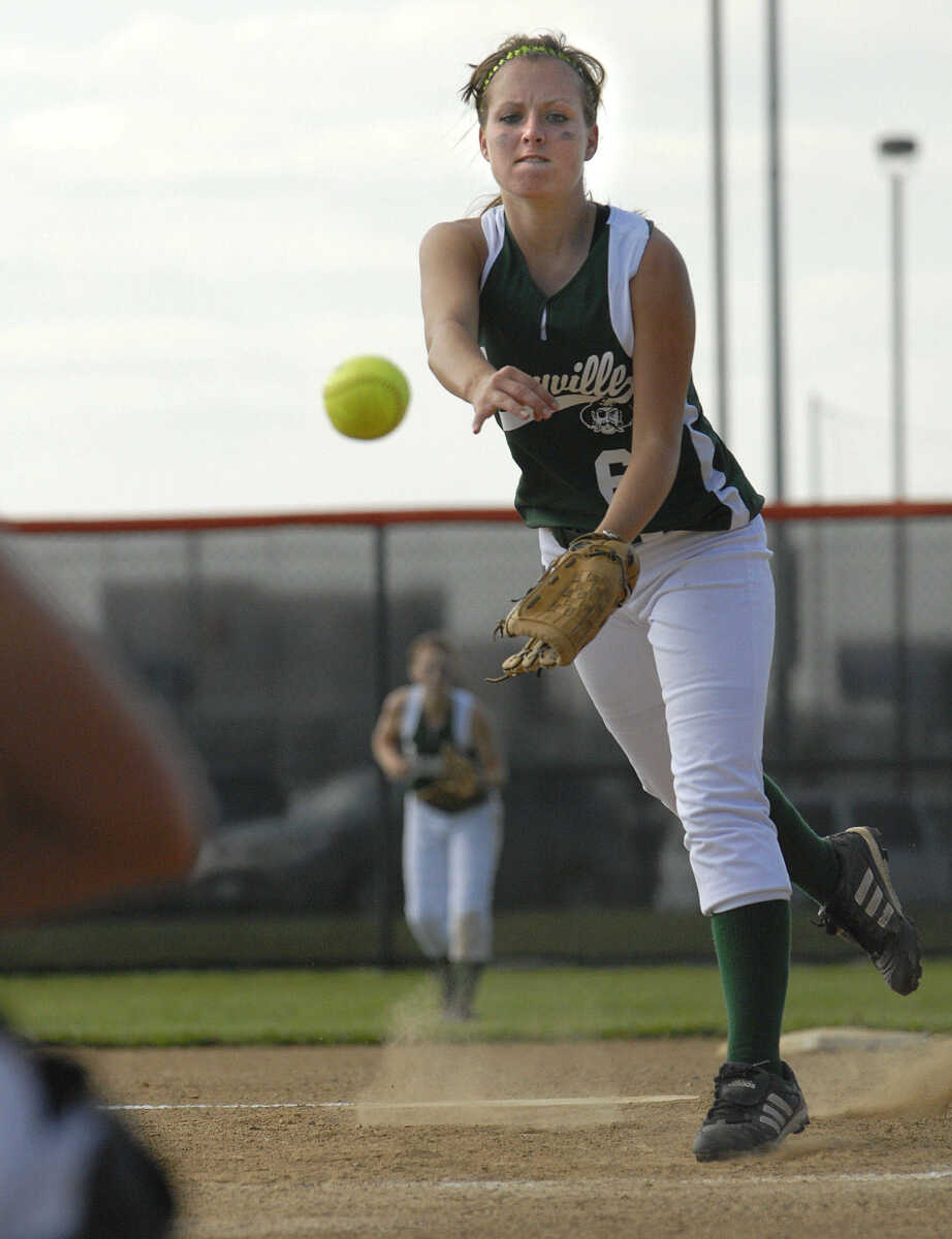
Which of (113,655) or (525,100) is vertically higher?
(525,100)

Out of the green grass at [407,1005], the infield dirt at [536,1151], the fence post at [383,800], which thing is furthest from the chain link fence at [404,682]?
the infield dirt at [536,1151]

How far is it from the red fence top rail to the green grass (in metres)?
2.29

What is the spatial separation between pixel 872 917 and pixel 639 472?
49.3 inches

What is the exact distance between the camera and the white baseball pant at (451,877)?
7.41 metres

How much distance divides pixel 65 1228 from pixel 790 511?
7.91 metres

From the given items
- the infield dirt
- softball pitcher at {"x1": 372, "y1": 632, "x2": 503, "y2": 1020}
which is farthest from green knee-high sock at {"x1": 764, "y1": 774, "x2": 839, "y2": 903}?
softball pitcher at {"x1": 372, "y1": 632, "x2": 503, "y2": 1020}

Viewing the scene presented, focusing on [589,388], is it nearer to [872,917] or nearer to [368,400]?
[872,917]

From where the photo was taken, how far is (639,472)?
3246 mm

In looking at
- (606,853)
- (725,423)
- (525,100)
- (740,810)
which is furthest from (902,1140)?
(725,423)

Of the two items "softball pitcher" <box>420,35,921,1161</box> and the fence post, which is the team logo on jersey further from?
the fence post

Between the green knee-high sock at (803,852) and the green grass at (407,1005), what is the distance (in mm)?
2414

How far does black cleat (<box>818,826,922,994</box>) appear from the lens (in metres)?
3.83

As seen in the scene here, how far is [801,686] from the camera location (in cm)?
930

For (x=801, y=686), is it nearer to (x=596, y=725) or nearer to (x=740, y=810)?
(x=596, y=725)
